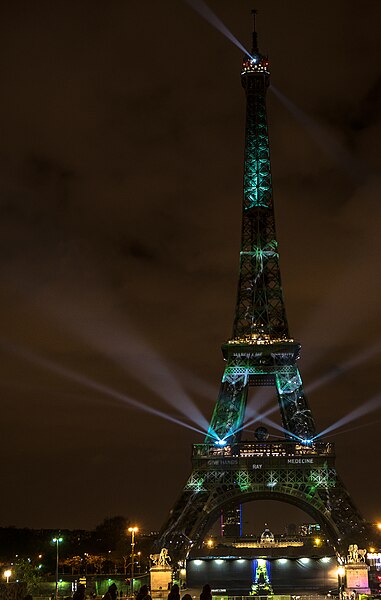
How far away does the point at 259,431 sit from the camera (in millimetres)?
98312

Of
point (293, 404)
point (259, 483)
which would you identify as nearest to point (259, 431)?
point (293, 404)

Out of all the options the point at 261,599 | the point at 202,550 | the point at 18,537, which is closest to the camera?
the point at 261,599

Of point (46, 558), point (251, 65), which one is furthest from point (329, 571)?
point (251, 65)

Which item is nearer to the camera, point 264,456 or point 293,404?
point 264,456

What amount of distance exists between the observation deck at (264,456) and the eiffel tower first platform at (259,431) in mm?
115

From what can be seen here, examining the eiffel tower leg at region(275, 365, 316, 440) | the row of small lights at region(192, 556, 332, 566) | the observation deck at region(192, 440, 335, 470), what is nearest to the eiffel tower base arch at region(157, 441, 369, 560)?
the observation deck at region(192, 440, 335, 470)

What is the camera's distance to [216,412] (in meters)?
91.3

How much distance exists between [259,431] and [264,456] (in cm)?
1154

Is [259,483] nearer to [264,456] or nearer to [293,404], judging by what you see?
[264,456]

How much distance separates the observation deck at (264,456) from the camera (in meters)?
85.2

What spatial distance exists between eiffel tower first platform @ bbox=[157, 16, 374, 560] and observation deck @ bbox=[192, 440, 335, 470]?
115 mm

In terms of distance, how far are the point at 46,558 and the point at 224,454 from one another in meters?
54.3

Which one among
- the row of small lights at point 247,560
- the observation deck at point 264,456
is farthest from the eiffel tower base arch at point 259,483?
the row of small lights at point 247,560

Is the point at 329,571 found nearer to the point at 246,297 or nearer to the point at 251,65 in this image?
the point at 246,297
